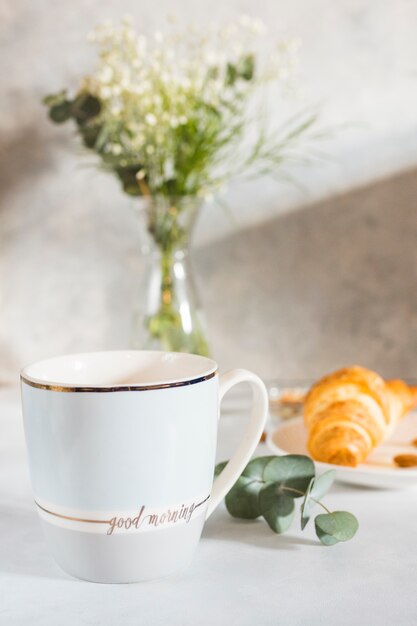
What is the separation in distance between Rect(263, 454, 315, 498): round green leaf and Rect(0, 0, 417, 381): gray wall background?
0.79m

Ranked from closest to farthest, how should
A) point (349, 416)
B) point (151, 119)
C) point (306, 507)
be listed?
1. point (306, 507)
2. point (349, 416)
3. point (151, 119)

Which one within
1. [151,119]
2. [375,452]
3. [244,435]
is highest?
[151,119]

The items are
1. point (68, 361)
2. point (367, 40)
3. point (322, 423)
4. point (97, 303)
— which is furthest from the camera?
point (97, 303)

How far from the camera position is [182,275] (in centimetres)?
108

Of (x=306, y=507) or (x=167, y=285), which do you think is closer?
(x=306, y=507)

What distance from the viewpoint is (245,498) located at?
1.89ft

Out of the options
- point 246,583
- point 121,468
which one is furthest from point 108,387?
point 246,583

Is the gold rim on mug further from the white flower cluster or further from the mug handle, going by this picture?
the white flower cluster

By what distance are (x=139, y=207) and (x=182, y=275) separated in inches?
4.5

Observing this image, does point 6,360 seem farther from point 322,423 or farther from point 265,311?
point 322,423

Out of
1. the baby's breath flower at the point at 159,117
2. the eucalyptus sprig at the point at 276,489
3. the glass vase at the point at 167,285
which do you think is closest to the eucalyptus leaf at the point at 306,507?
the eucalyptus sprig at the point at 276,489

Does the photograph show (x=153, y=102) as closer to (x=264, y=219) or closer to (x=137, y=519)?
(x=264, y=219)

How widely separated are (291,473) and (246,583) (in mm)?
123

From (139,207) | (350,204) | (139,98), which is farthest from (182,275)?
(350,204)
